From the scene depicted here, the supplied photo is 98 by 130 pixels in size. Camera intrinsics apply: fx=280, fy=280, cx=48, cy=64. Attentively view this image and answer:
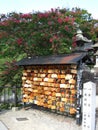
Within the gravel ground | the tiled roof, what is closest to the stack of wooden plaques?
the tiled roof

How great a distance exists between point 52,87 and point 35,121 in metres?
1.45

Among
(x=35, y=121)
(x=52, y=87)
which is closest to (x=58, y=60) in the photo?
(x=52, y=87)

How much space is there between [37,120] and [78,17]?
2925 centimetres

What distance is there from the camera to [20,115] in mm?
10656

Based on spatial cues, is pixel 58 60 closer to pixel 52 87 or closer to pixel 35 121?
pixel 52 87

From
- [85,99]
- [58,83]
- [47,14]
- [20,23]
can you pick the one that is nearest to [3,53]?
[20,23]

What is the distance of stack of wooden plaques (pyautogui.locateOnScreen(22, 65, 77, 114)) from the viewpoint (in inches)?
375

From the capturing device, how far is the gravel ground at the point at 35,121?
8.72 metres

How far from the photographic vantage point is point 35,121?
9555 millimetres

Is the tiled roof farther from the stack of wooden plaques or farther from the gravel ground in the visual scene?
the gravel ground

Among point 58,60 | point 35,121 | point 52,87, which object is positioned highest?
point 58,60

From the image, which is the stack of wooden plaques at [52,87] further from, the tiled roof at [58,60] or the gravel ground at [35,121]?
the gravel ground at [35,121]

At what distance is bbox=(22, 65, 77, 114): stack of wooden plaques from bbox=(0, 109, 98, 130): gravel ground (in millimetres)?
330

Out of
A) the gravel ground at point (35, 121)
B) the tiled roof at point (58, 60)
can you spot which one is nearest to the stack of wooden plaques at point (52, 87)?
the tiled roof at point (58, 60)
